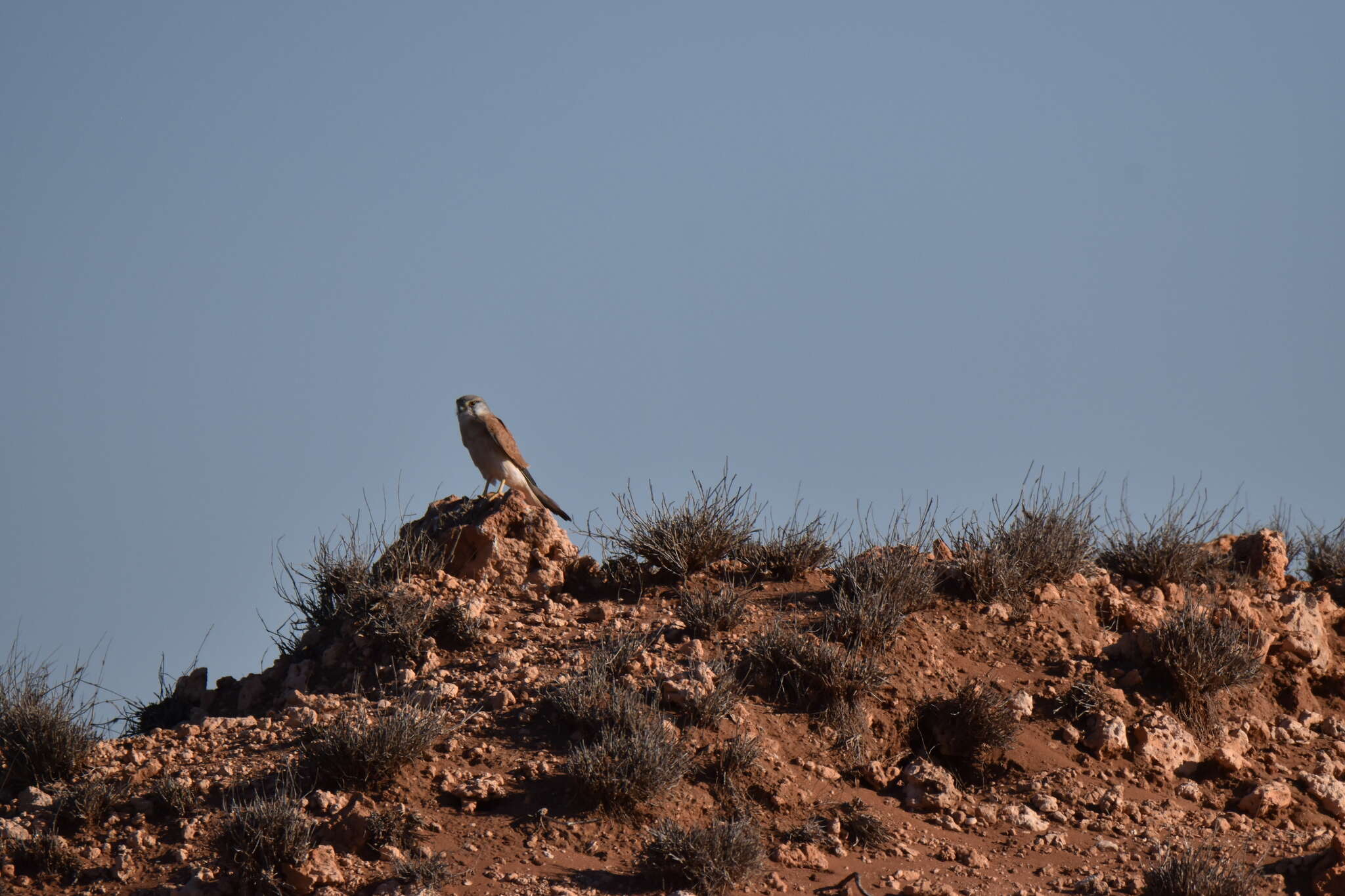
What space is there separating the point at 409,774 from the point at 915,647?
3419mm

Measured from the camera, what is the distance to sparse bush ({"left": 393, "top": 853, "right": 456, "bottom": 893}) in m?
6.00

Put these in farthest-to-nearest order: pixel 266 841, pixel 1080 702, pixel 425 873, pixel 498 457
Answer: pixel 498 457 < pixel 1080 702 < pixel 266 841 < pixel 425 873

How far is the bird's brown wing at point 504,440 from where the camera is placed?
10602 mm

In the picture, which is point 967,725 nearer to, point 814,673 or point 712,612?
point 814,673

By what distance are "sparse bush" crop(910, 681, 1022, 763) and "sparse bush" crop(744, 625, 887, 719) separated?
1.29 ft

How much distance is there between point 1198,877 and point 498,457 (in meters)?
6.48

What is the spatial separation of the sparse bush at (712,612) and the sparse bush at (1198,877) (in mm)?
2952

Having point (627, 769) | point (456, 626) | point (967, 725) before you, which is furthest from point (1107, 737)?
point (456, 626)

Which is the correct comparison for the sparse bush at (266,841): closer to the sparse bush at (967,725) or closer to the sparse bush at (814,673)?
the sparse bush at (814,673)

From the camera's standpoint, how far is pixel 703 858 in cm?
612

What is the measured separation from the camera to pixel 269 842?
6.15m

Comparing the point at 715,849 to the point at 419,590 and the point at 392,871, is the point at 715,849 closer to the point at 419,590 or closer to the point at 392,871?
the point at 392,871

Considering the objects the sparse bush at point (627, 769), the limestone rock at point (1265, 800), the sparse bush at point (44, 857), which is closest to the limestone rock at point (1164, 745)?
the limestone rock at point (1265, 800)

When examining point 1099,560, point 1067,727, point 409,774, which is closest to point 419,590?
point 409,774
